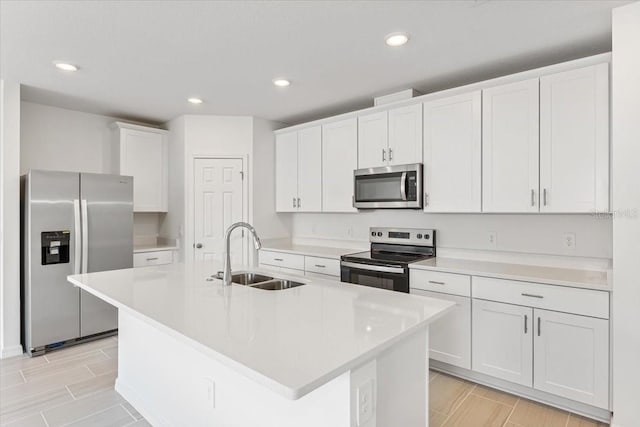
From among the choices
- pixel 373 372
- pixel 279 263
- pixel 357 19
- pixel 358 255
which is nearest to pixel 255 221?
pixel 279 263

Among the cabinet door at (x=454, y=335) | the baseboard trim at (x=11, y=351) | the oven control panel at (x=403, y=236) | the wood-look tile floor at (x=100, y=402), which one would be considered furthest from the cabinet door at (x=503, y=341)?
the baseboard trim at (x=11, y=351)

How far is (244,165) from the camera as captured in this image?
4324mm

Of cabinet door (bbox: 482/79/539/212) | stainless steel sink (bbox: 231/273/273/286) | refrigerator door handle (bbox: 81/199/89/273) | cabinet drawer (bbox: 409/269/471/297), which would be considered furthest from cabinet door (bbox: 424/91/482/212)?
refrigerator door handle (bbox: 81/199/89/273)

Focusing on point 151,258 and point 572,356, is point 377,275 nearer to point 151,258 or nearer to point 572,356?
point 572,356

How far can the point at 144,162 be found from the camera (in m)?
4.39

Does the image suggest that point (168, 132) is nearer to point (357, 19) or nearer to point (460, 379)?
point (357, 19)

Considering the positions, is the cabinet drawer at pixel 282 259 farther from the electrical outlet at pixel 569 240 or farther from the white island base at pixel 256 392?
the electrical outlet at pixel 569 240

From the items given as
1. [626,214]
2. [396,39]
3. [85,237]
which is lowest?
[85,237]

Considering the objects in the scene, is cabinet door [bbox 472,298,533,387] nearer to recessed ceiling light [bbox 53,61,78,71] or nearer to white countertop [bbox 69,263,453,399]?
white countertop [bbox 69,263,453,399]

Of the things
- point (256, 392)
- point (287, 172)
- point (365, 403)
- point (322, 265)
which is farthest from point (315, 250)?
point (365, 403)

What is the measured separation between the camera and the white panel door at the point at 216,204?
429 cm

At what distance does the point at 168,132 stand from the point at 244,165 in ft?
3.81

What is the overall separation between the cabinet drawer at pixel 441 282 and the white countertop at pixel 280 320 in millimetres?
1067

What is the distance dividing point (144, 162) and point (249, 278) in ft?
9.19
